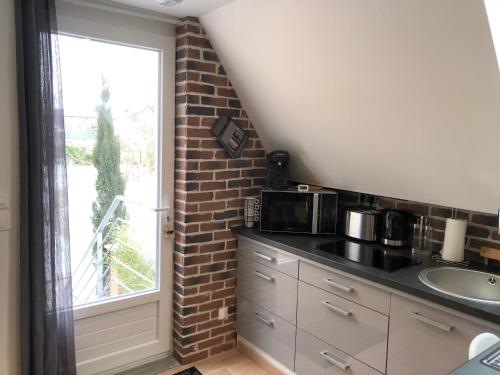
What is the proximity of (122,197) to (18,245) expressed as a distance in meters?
0.65

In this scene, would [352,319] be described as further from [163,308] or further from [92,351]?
[92,351]

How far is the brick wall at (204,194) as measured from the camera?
103 inches

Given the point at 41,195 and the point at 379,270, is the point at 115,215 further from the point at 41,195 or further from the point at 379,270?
the point at 379,270

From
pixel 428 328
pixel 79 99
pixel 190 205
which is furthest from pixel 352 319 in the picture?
pixel 79 99

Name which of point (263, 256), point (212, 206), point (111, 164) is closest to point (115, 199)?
point (111, 164)

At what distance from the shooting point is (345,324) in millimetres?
2172

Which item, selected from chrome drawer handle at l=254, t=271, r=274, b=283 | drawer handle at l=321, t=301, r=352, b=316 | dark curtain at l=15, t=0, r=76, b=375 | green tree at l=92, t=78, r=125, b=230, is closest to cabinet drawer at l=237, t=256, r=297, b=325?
chrome drawer handle at l=254, t=271, r=274, b=283

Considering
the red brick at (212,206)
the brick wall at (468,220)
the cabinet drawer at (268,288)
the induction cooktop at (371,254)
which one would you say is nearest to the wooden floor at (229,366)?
the cabinet drawer at (268,288)

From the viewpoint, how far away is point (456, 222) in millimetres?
2158

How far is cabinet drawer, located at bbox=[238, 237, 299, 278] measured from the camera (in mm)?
2453

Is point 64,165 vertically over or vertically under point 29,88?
under

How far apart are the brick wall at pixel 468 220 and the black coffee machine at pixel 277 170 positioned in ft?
1.98

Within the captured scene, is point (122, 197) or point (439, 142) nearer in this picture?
point (439, 142)

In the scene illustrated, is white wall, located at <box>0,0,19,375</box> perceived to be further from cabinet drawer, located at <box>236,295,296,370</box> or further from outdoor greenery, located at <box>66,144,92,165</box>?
cabinet drawer, located at <box>236,295,296,370</box>
